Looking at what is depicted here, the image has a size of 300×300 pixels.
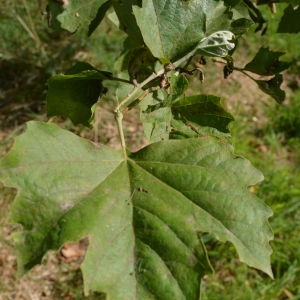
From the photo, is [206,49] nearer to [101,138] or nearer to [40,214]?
[40,214]

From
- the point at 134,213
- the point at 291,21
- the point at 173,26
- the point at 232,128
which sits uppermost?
the point at 173,26

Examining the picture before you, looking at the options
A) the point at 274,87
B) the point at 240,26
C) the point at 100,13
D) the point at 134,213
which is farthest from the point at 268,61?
the point at 134,213

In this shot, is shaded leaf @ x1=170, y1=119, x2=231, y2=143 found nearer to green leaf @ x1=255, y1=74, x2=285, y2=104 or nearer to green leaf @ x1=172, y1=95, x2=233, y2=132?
green leaf @ x1=172, y1=95, x2=233, y2=132

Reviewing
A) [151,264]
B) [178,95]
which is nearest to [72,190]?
[151,264]

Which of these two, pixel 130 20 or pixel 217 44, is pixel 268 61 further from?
pixel 130 20

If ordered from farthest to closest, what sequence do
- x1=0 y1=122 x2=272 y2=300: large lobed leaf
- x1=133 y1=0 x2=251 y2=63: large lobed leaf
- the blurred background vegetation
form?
the blurred background vegetation
x1=133 y1=0 x2=251 y2=63: large lobed leaf
x1=0 y1=122 x2=272 y2=300: large lobed leaf

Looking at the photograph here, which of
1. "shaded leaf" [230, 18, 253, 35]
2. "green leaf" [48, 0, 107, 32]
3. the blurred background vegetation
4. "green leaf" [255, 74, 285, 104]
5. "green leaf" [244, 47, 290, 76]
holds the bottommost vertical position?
the blurred background vegetation

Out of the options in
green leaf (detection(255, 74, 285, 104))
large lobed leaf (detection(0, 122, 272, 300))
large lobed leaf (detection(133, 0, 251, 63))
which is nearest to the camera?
large lobed leaf (detection(0, 122, 272, 300))

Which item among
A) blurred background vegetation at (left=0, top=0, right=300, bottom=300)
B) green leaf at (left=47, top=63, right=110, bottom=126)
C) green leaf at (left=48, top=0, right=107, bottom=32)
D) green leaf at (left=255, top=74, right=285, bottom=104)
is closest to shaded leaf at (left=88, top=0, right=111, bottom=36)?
green leaf at (left=48, top=0, right=107, bottom=32)
